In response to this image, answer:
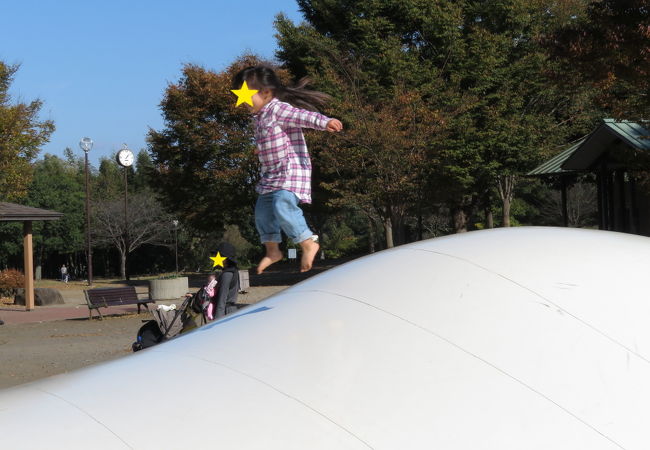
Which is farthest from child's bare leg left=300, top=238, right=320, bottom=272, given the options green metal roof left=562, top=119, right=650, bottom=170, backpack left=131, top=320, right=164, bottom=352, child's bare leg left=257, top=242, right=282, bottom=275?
green metal roof left=562, top=119, right=650, bottom=170

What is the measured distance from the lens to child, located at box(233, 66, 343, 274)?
4.21 meters

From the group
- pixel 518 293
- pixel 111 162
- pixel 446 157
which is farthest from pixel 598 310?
pixel 111 162

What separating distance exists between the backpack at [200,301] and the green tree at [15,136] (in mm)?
18588

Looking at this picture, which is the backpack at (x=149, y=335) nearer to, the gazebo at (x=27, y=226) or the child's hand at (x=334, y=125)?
the child's hand at (x=334, y=125)

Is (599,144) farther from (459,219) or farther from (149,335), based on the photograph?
(149,335)

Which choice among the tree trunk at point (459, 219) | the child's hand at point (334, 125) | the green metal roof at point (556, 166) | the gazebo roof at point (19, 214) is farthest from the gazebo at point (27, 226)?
the child's hand at point (334, 125)

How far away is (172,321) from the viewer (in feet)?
31.9

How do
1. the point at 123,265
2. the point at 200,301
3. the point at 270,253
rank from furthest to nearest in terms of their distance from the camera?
the point at 123,265 < the point at 200,301 < the point at 270,253

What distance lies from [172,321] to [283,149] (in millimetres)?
5947

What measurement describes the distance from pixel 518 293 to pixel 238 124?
28.1 m

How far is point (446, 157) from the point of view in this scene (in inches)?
1165

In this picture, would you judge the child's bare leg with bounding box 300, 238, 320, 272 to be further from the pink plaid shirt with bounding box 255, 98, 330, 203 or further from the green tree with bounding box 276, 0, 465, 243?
the green tree with bounding box 276, 0, 465, 243

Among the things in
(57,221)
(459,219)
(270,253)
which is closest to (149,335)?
(270,253)

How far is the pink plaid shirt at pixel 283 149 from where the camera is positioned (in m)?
4.22
